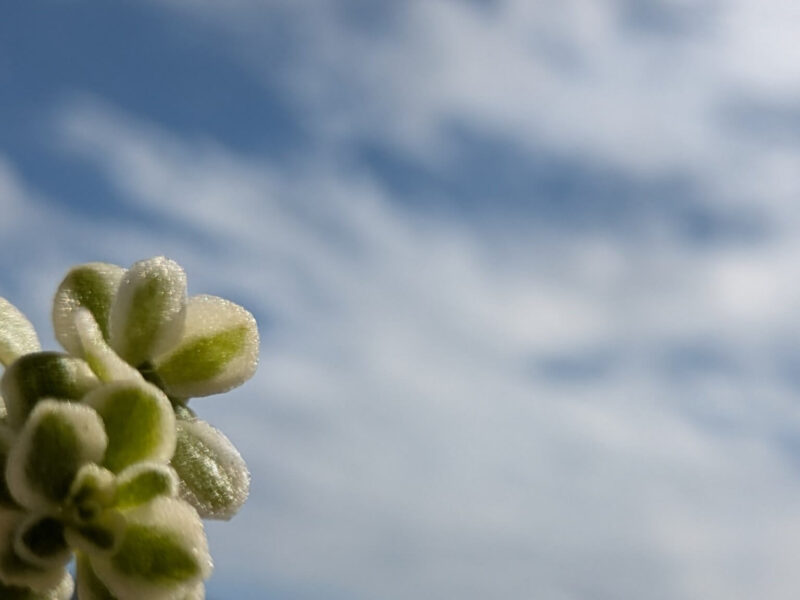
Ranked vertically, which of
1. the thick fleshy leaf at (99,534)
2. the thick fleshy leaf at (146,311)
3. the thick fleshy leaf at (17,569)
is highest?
the thick fleshy leaf at (146,311)

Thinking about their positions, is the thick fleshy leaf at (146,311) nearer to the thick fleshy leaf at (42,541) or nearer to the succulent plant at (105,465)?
the succulent plant at (105,465)

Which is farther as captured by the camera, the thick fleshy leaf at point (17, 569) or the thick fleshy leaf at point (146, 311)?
the thick fleshy leaf at point (146, 311)

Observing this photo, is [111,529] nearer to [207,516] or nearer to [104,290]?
[207,516]

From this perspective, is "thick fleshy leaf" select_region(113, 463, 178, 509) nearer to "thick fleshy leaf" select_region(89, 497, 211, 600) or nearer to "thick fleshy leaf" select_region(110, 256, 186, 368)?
A: "thick fleshy leaf" select_region(89, 497, 211, 600)

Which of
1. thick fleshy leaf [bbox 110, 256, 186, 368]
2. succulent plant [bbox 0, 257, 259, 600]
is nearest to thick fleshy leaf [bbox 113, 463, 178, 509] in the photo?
succulent plant [bbox 0, 257, 259, 600]

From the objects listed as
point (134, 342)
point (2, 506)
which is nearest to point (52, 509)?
point (2, 506)

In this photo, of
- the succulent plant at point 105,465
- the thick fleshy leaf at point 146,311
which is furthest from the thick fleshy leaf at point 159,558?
the thick fleshy leaf at point 146,311
